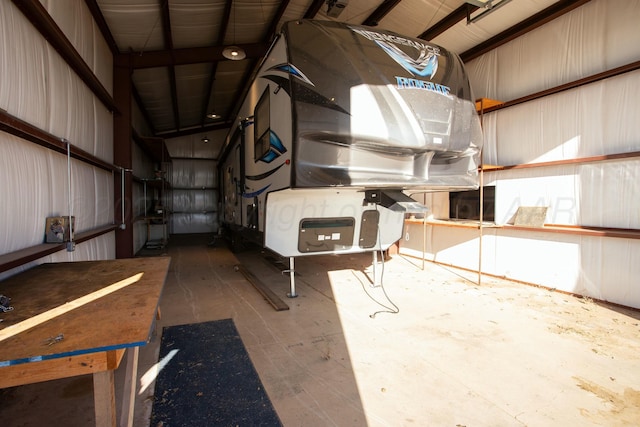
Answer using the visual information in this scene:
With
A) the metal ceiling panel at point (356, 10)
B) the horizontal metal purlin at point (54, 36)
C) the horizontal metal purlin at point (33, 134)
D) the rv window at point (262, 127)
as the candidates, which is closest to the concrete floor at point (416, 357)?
the horizontal metal purlin at point (33, 134)

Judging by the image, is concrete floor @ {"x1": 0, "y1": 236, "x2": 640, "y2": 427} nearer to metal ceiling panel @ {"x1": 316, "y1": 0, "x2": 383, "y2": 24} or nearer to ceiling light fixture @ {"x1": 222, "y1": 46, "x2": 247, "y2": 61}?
ceiling light fixture @ {"x1": 222, "y1": 46, "x2": 247, "y2": 61}

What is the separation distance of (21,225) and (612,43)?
620 cm

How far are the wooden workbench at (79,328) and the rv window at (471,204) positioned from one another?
507cm

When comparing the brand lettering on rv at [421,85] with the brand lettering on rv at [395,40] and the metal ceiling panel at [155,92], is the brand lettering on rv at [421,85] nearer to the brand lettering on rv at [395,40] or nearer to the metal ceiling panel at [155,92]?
the brand lettering on rv at [395,40]

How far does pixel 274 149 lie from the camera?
3182mm

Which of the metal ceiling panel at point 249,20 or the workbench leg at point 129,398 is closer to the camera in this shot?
the workbench leg at point 129,398

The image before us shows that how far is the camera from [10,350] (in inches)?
43.3

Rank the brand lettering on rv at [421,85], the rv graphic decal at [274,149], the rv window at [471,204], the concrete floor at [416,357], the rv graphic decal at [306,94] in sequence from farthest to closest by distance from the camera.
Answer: the rv window at [471,204] < the rv graphic decal at [274,149] < the brand lettering on rv at [421,85] < the rv graphic decal at [306,94] < the concrete floor at [416,357]

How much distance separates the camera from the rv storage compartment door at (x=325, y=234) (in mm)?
3793

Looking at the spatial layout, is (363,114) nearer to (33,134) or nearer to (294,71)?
(294,71)

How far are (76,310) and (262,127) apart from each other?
2767mm

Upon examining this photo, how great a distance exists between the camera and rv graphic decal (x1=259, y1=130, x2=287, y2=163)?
2.98 meters

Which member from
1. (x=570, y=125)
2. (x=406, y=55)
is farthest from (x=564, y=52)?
(x=406, y=55)

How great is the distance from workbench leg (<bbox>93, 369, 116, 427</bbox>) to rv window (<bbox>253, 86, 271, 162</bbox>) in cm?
256
